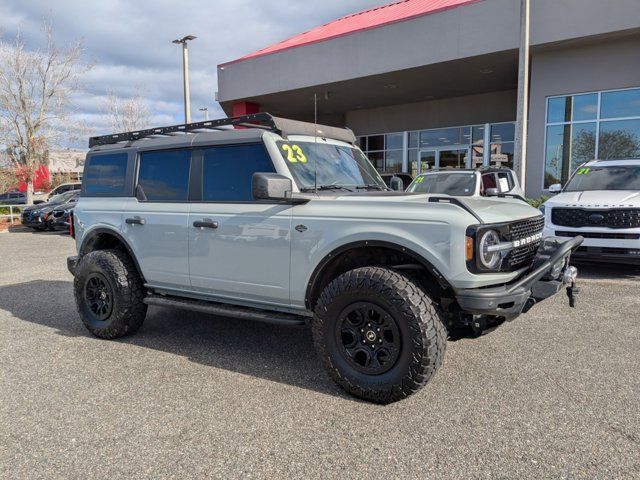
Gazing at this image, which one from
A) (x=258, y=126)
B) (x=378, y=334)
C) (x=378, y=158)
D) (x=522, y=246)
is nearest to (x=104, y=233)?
(x=258, y=126)

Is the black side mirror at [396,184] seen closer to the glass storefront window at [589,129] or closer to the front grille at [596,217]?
the front grille at [596,217]

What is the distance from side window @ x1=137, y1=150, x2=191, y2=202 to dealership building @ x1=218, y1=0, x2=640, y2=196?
493 inches

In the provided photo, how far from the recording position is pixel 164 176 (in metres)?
4.73

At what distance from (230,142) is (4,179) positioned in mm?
24243

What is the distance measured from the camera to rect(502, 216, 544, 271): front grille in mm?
3430

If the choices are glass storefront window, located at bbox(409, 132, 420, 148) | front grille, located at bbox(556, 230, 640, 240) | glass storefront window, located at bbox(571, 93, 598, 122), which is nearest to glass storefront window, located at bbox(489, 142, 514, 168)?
glass storefront window, located at bbox(409, 132, 420, 148)

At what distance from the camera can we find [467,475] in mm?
2527

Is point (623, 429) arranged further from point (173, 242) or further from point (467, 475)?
point (173, 242)

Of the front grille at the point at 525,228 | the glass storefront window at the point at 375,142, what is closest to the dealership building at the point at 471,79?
the glass storefront window at the point at 375,142

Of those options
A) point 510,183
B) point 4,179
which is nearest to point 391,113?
point 510,183

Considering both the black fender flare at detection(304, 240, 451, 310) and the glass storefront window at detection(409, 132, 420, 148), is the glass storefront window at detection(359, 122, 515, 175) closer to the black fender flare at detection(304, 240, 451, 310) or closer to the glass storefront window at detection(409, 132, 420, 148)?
the glass storefront window at detection(409, 132, 420, 148)

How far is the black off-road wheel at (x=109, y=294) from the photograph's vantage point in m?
4.76

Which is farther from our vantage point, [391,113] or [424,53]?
[391,113]

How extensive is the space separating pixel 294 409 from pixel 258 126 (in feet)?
8.34
